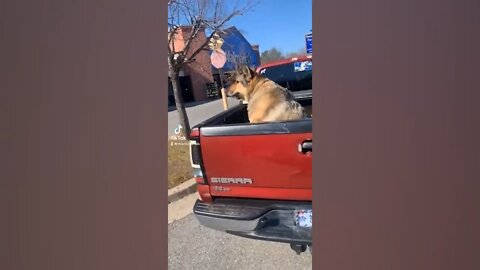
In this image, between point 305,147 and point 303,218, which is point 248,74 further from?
point 303,218

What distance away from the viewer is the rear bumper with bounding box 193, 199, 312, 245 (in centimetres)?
243

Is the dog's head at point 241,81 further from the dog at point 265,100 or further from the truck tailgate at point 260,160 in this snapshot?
the truck tailgate at point 260,160

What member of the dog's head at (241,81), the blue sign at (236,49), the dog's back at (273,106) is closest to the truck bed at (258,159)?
the dog's back at (273,106)

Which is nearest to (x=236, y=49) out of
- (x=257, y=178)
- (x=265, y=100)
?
(x=265, y=100)

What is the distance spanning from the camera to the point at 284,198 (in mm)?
2574

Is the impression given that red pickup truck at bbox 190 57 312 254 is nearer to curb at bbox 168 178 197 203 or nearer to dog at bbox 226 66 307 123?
dog at bbox 226 66 307 123

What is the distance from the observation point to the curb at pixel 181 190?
4.47 metres

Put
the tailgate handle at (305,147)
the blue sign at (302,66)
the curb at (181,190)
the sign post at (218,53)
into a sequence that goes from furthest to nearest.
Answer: the sign post at (218,53) → the blue sign at (302,66) → the curb at (181,190) → the tailgate handle at (305,147)

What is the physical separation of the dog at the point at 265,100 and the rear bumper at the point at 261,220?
1.02 metres
